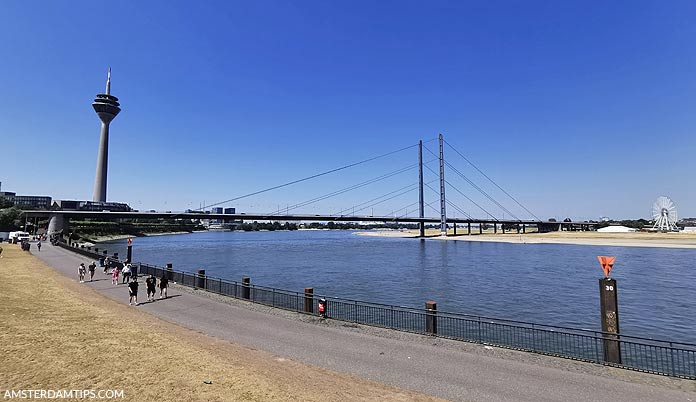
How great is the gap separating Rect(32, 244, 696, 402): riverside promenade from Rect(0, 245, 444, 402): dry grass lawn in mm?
802

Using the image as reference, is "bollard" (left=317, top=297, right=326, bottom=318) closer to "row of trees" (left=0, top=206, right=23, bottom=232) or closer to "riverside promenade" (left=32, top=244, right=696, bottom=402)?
"riverside promenade" (left=32, top=244, right=696, bottom=402)

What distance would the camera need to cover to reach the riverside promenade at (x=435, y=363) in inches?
354

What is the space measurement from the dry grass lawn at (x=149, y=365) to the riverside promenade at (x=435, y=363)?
31.6 inches

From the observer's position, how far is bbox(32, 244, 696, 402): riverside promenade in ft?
29.5

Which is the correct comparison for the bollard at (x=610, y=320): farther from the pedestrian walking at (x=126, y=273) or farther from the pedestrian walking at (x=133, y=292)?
the pedestrian walking at (x=126, y=273)

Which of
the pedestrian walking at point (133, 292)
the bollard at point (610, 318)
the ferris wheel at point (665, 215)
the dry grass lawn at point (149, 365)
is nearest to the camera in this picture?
the dry grass lawn at point (149, 365)

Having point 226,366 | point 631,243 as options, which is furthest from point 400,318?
point 631,243

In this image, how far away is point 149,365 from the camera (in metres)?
9.91

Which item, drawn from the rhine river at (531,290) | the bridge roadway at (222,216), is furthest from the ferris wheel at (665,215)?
the rhine river at (531,290)

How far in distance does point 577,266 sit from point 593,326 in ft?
116

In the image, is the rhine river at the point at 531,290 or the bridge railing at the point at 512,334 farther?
the rhine river at the point at 531,290

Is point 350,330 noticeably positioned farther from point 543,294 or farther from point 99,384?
point 543,294

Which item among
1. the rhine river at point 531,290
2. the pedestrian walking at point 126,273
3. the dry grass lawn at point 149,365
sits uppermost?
the pedestrian walking at point 126,273

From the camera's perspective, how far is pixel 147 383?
8766 mm
